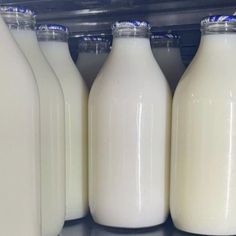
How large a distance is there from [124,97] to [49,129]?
4.9 inches

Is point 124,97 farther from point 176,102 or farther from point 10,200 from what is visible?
point 10,200

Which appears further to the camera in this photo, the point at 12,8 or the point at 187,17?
the point at 187,17

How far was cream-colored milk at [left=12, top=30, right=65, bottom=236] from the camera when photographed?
64 cm

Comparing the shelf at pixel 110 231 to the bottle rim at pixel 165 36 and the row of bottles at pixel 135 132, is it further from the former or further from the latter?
the bottle rim at pixel 165 36

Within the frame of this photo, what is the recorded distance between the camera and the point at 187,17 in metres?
0.84

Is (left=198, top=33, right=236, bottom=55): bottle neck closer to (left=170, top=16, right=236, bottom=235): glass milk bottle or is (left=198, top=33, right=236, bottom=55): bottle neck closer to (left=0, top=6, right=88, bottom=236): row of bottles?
(left=170, top=16, right=236, bottom=235): glass milk bottle

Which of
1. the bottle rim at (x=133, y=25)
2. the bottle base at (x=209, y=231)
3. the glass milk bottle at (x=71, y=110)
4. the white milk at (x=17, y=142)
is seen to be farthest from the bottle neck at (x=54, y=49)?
the bottle base at (x=209, y=231)

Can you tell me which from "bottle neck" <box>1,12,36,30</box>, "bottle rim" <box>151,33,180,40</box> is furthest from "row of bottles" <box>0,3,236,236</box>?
"bottle rim" <box>151,33,180,40</box>

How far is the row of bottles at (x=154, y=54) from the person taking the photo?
0.82 m

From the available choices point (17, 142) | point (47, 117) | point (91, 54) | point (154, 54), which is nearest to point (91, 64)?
point (91, 54)

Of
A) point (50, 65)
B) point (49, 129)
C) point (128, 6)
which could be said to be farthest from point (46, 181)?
point (128, 6)

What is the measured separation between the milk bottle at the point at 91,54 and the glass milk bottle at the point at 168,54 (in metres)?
0.10

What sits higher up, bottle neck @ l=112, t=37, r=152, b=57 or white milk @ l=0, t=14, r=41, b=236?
bottle neck @ l=112, t=37, r=152, b=57

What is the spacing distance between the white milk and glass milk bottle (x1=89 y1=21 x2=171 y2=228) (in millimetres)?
175
